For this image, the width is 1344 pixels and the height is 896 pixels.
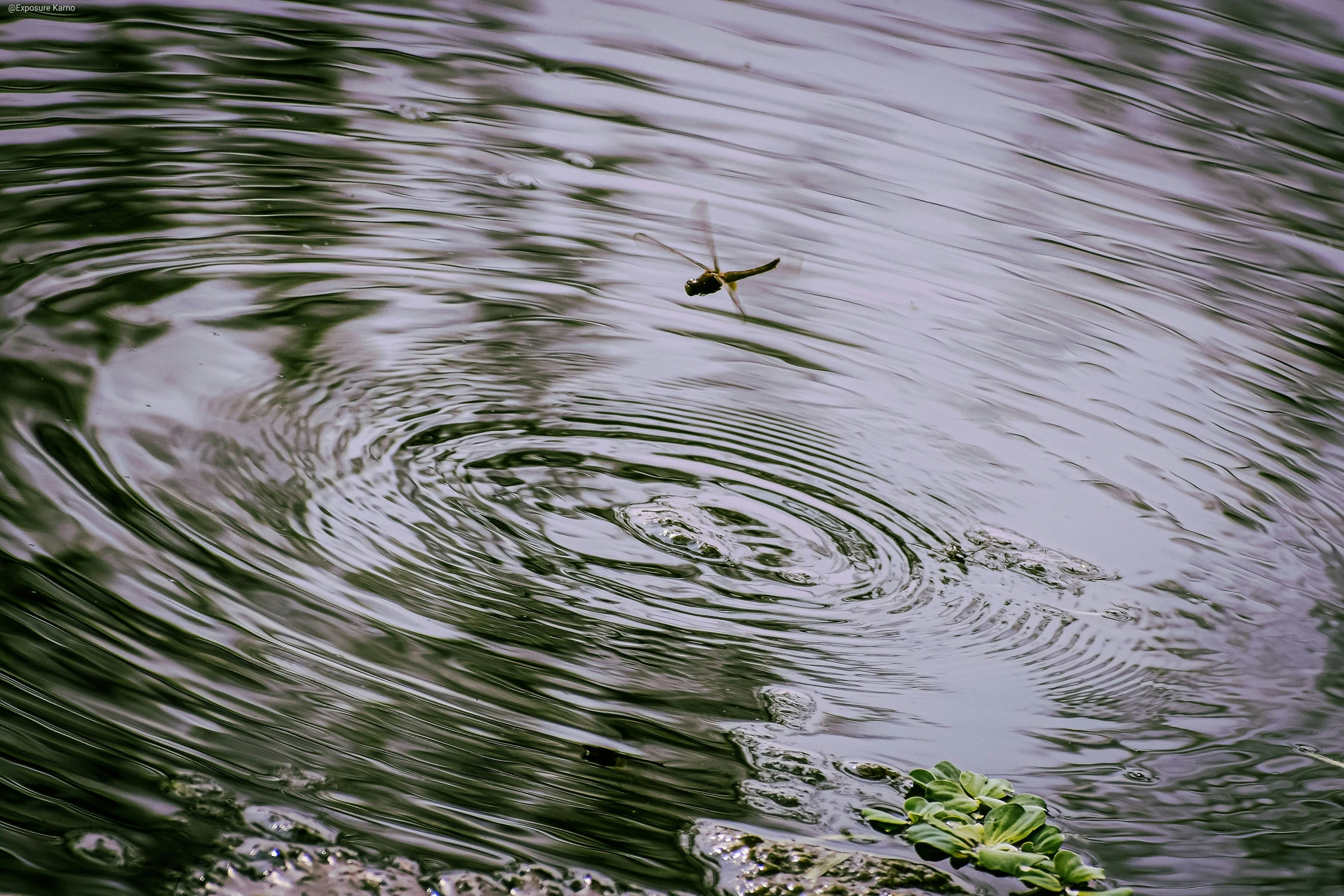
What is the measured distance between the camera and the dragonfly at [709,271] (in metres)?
2.15

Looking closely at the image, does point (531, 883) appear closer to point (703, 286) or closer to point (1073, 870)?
point (1073, 870)

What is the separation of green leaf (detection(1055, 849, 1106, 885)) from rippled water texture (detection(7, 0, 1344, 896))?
0.09 meters

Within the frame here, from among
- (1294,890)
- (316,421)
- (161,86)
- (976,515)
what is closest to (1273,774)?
(1294,890)

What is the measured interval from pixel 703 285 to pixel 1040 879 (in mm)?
1299

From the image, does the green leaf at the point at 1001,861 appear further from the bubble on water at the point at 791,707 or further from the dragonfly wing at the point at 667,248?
the dragonfly wing at the point at 667,248

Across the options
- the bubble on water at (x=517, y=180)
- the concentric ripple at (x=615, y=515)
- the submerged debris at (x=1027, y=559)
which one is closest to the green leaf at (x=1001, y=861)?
the concentric ripple at (x=615, y=515)

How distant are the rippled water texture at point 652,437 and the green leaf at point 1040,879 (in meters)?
0.11

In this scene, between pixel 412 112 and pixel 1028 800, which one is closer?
pixel 1028 800

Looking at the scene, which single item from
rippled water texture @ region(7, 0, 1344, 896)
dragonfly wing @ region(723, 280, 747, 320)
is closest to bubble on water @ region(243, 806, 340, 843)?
rippled water texture @ region(7, 0, 1344, 896)

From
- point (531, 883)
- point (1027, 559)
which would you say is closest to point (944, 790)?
point (531, 883)

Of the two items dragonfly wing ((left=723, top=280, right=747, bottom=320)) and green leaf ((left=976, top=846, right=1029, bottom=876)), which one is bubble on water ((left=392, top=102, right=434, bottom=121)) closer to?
dragonfly wing ((left=723, top=280, right=747, bottom=320))

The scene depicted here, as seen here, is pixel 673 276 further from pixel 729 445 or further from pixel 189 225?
pixel 189 225

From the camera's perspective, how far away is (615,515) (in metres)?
1.86

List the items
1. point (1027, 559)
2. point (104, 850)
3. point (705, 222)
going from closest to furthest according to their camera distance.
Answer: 1. point (104, 850)
2. point (1027, 559)
3. point (705, 222)
